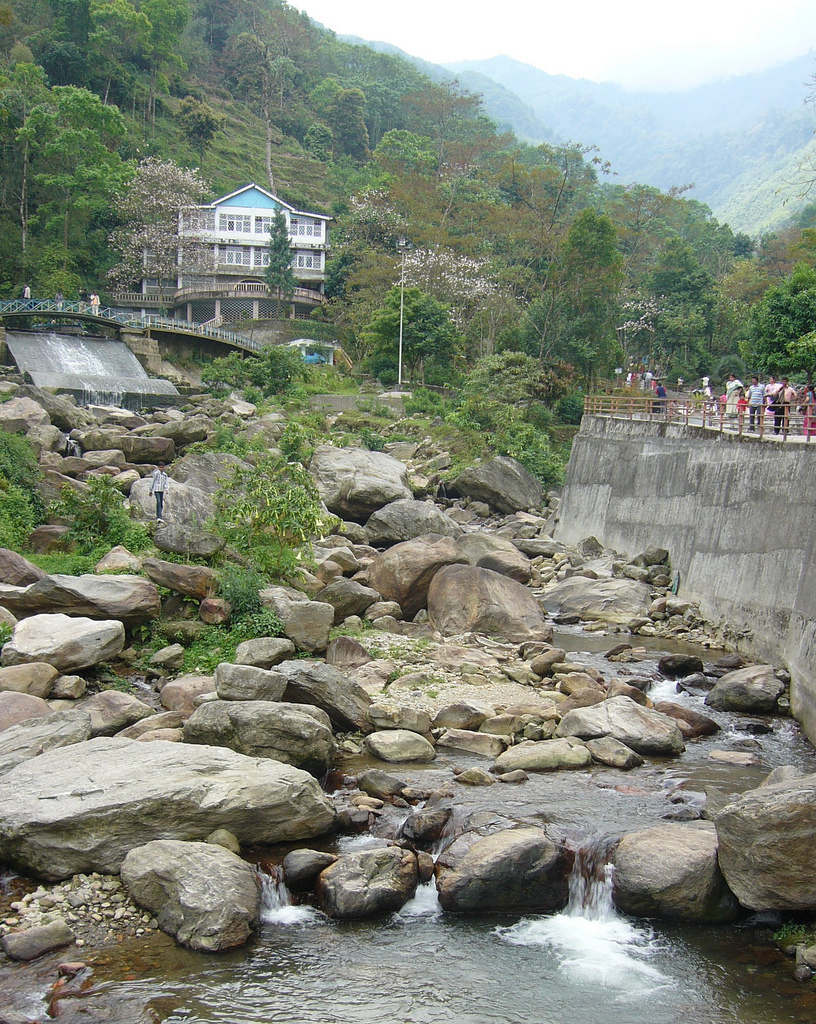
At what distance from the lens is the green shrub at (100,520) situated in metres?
18.6

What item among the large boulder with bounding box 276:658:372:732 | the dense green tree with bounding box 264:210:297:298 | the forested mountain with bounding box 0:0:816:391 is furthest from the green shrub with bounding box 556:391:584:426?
the large boulder with bounding box 276:658:372:732

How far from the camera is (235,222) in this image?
66.1m

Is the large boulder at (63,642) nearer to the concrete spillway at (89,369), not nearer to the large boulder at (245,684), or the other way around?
the large boulder at (245,684)

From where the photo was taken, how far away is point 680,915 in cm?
891

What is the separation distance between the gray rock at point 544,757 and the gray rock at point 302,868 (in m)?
3.23

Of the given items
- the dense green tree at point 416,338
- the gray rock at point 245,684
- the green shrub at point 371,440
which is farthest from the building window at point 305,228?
the gray rock at point 245,684

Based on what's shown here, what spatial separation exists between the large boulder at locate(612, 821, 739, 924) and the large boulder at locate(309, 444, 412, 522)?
17150 mm

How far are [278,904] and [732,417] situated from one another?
1811cm

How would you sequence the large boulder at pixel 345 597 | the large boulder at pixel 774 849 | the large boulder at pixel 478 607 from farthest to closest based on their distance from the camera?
the large boulder at pixel 478 607 < the large boulder at pixel 345 597 < the large boulder at pixel 774 849

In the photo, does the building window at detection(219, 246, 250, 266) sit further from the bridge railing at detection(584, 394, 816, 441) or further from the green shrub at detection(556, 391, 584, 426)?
the bridge railing at detection(584, 394, 816, 441)

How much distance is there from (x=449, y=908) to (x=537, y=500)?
1119 inches

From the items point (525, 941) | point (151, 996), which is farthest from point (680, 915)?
point (151, 996)

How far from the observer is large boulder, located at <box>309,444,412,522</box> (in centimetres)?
2652

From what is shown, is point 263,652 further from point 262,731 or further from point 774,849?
point 774,849
